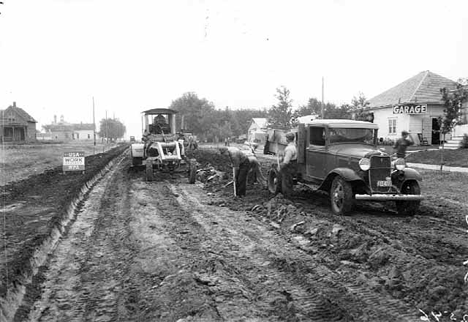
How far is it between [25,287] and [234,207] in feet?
19.1

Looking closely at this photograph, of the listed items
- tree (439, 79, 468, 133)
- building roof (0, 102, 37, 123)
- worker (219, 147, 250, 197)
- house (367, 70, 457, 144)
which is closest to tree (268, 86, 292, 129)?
house (367, 70, 457, 144)

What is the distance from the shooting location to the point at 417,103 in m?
29.3

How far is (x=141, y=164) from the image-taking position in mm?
19344

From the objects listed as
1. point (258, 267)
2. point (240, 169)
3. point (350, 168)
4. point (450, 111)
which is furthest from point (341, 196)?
point (450, 111)

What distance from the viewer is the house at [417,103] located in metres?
31.1

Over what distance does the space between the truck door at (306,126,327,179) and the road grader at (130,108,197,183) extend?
6115 millimetres

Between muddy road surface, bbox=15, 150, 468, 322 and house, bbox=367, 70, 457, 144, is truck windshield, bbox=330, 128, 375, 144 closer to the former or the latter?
muddy road surface, bbox=15, 150, 468, 322

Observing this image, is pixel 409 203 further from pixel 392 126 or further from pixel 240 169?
pixel 392 126

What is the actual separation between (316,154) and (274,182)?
1.73m

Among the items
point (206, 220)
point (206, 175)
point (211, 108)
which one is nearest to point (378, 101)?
point (206, 175)

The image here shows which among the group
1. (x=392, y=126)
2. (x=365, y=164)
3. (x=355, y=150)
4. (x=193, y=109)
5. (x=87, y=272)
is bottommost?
(x=87, y=272)

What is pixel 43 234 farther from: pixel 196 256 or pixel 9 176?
pixel 9 176

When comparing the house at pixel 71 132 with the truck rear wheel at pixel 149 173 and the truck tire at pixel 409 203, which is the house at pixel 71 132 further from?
the truck tire at pixel 409 203

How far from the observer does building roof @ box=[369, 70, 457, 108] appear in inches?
1247
